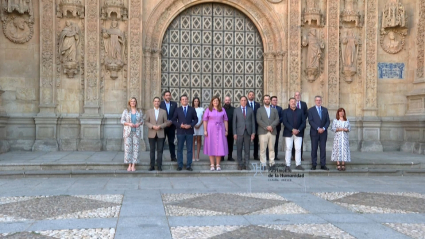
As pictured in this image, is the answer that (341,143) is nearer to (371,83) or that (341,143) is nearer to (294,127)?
(294,127)

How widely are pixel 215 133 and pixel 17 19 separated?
7.49 meters

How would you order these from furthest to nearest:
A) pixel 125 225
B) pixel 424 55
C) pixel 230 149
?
pixel 424 55
pixel 230 149
pixel 125 225

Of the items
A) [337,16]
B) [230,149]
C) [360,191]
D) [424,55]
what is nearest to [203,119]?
[230,149]

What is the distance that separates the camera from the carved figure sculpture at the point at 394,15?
49.0 ft

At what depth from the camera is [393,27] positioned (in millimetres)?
15219

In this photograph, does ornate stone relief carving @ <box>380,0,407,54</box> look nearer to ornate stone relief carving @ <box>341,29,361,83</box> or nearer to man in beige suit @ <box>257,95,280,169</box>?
ornate stone relief carving @ <box>341,29,361,83</box>

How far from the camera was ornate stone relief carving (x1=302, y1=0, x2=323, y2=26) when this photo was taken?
49.0ft

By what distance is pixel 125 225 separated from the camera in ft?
18.5

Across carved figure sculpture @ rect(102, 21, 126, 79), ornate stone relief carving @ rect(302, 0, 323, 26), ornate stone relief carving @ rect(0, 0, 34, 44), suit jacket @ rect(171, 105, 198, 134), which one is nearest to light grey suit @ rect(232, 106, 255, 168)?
suit jacket @ rect(171, 105, 198, 134)

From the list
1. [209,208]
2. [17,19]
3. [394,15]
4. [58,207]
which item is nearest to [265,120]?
[209,208]

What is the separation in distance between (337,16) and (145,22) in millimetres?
6544

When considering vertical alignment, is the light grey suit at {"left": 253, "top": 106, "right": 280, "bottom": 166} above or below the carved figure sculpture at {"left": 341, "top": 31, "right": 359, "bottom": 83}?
below

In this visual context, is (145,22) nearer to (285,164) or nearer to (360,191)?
(285,164)

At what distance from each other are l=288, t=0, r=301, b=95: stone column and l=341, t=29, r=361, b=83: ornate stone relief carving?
160 centimetres
